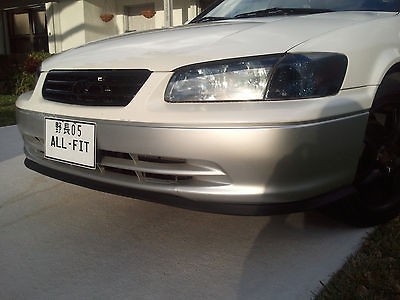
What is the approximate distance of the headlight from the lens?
5.56ft

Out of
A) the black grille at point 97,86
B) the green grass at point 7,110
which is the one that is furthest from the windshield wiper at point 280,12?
the green grass at point 7,110

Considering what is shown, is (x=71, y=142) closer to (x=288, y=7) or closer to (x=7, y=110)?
(x=288, y=7)

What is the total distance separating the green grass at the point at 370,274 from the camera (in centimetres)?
167

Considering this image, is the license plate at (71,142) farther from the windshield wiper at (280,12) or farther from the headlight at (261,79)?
the windshield wiper at (280,12)

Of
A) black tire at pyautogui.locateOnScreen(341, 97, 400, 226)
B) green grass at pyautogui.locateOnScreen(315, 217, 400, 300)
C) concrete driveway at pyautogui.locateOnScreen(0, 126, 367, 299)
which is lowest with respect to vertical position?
concrete driveway at pyautogui.locateOnScreen(0, 126, 367, 299)

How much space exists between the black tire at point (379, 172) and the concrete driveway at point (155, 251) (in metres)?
0.13

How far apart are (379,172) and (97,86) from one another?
1.44m

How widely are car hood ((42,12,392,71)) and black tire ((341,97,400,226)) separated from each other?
45 centimetres

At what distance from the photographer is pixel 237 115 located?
163cm

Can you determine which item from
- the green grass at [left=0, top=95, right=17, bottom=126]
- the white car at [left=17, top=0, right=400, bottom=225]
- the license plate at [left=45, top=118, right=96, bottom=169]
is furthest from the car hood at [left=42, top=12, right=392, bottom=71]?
the green grass at [left=0, top=95, right=17, bottom=126]

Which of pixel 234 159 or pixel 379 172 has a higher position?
pixel 234 159

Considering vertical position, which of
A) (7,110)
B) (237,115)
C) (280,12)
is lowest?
(7,110)

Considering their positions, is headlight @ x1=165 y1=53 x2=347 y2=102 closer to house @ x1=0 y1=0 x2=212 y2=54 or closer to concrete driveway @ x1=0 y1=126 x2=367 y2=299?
concrete driveway @ x1=0 y1=126 x2=367 y2=299

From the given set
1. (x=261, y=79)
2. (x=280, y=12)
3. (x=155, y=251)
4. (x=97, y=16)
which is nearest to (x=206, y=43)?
(x=261, y=79)
